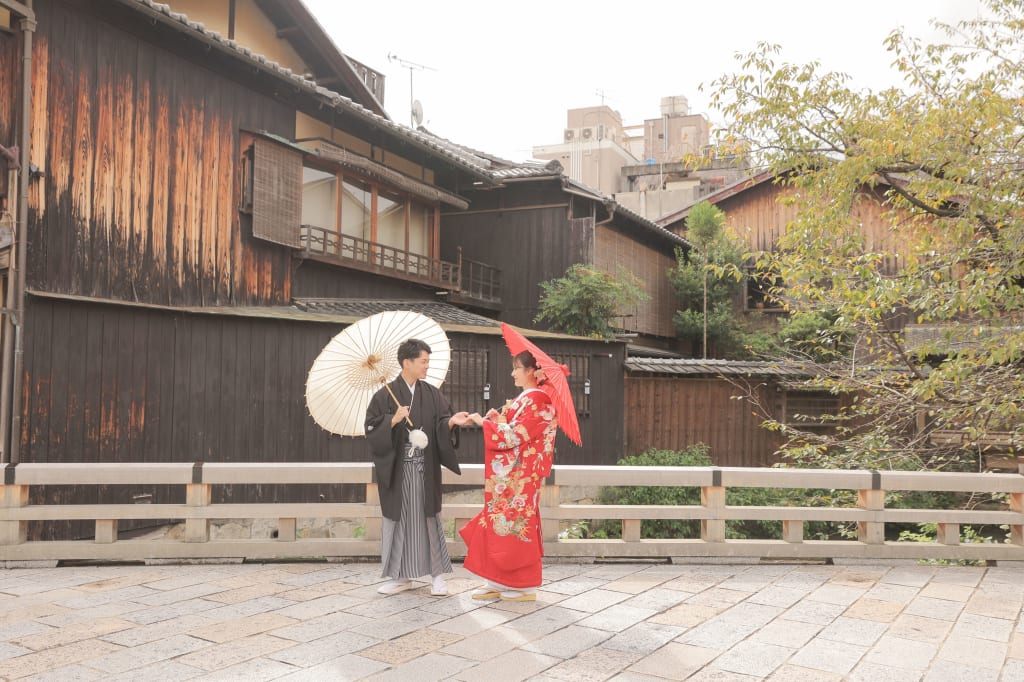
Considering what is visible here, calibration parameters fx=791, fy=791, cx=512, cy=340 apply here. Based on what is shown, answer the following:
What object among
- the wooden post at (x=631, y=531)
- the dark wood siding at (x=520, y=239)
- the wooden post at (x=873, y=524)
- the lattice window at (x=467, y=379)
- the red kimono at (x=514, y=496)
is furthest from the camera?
the dark wood siding at (x=520, y=239)

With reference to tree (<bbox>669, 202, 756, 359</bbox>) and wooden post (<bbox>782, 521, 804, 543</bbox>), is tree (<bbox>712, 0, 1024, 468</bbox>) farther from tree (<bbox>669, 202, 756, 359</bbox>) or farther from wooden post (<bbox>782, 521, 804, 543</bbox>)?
tree (<bbox>669, 202, 756, 359</bbox>)

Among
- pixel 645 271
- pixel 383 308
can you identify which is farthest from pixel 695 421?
pixel 383 308

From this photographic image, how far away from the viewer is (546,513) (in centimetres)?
712

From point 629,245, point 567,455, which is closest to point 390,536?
point 567,455

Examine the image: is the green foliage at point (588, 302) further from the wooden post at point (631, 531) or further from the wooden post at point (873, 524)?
the wooden post at point (631, 531)

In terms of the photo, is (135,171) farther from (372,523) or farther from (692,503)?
(692,503)

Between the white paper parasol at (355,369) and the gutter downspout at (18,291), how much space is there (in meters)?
5.00

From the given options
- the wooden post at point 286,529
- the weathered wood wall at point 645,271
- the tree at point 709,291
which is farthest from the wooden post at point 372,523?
the tree at point 709,291

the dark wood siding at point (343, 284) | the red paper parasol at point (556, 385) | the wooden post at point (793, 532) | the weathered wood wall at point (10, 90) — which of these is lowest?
the wooden post at point (793, 532)

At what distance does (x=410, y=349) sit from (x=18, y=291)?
5838 millimetres

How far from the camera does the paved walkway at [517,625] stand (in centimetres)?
436

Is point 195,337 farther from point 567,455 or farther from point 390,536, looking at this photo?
point 567,455

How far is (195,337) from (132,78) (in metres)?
3.66

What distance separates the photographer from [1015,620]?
5.49m
